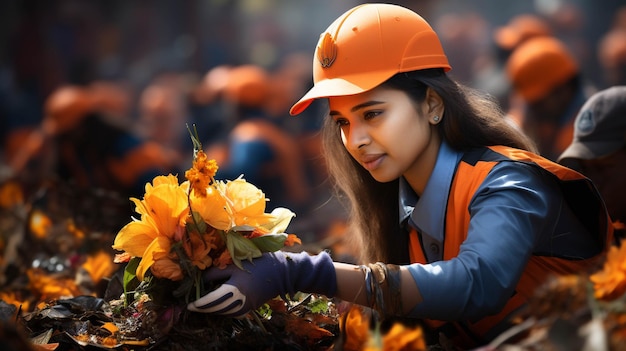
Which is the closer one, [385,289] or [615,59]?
[385,289]

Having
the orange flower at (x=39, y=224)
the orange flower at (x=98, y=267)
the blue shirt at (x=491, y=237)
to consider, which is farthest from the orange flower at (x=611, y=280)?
the orange flower at (x=39, y=224)

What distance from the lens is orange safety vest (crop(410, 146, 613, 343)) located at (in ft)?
8.51

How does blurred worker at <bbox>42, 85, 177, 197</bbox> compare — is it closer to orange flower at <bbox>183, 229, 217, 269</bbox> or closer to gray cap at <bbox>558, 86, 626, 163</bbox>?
gray cap at <bbox>558, 86, 626, 163</bbox>

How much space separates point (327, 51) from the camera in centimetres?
271

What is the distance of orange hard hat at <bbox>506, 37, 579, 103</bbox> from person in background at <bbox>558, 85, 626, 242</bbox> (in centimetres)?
352

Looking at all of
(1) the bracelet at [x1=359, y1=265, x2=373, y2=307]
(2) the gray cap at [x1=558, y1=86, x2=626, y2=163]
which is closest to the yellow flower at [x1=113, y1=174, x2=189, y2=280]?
(1) the bracelet at [x1=359, y1=265, x2=373, y2=307]

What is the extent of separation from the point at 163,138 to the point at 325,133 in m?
7.34

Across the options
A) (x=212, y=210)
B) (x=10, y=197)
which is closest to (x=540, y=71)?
(x=10, y=197)

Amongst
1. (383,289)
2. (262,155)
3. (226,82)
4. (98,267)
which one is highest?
(383,289)

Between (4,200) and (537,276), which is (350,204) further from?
(4,200)

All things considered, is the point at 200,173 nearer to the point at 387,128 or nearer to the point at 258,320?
the point at 258,320

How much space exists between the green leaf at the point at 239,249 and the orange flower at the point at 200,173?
158 mm

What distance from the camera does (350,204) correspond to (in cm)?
326

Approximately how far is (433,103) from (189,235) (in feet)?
2.99
